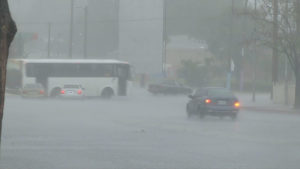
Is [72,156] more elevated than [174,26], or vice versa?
Result: [174,26]

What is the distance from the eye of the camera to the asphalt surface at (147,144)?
1399 cm

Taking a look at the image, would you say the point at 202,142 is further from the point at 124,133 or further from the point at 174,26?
the point at 174,26

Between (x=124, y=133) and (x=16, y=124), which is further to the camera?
(x=16, y=124)

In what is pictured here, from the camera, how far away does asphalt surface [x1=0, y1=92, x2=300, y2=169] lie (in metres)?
14.0

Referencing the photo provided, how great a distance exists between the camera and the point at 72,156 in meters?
15.0

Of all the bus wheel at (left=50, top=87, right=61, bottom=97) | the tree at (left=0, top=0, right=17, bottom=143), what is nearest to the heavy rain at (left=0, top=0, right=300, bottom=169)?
the tree at (left=0, top=0, right=17, bottom=143)

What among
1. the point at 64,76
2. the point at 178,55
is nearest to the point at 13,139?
the point at 64,76

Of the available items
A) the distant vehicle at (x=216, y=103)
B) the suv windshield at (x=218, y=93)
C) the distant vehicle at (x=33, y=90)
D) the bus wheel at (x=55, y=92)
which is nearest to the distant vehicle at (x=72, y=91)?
the distant vehicle at (x=33, y=90)

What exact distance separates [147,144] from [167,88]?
45.3 meters

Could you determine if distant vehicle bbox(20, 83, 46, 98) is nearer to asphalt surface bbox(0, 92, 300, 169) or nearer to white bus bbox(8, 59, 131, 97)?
white bus bbox(8, 59, 131, 97)

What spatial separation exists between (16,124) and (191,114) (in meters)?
9.58

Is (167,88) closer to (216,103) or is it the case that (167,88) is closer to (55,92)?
(55,92)

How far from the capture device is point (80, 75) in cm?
5494

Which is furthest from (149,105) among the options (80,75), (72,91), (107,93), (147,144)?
(147,144)
